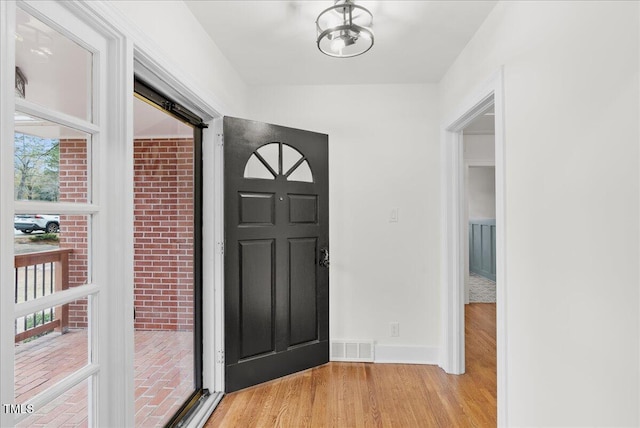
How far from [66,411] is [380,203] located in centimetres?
248

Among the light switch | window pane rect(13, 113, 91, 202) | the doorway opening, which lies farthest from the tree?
the light switch

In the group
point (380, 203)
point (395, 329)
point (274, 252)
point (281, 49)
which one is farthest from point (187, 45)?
point (395, 329)

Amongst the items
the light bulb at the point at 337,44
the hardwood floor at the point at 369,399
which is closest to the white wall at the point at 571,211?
the hardwood floor at the point at 369,399

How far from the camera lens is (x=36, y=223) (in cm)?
106

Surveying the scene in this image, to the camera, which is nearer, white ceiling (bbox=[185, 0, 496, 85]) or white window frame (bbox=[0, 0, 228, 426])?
white window frame (bbox=[0, 0, 228, 426])

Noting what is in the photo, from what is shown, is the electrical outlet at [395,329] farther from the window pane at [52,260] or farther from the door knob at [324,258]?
the window pane at [52,260]

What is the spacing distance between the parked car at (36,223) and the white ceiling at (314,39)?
4.56ft

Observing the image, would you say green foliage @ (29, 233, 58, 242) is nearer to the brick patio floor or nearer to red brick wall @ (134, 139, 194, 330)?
the brick patio floor

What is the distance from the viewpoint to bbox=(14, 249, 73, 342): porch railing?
990 millimetres

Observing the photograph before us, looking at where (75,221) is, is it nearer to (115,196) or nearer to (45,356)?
(115,196)

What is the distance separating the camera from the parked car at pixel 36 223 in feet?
3.27

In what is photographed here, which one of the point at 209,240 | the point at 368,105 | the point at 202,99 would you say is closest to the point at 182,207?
the point at 209,240

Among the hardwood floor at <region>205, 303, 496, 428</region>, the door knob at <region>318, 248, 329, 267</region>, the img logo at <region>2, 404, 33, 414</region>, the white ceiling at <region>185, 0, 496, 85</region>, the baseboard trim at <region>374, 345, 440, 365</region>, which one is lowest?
the hardwood floor at <region>205, 303, 496, 428</region>

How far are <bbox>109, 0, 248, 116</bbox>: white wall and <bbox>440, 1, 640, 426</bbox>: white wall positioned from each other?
5.63 feet
